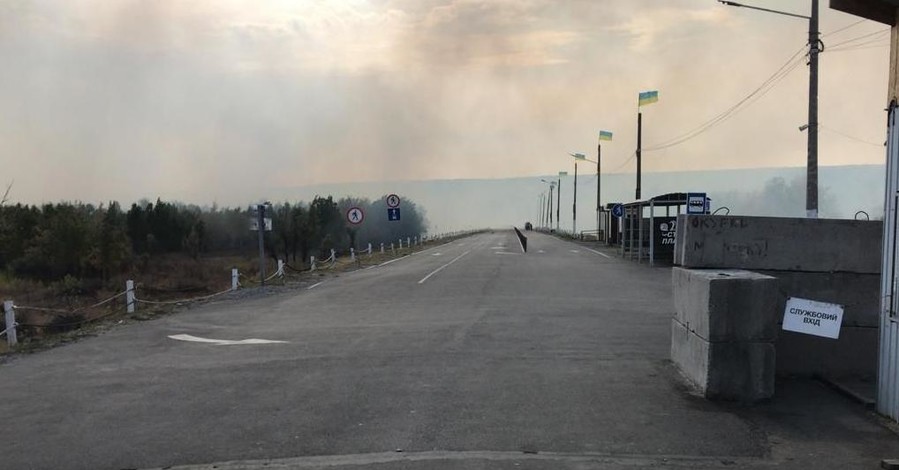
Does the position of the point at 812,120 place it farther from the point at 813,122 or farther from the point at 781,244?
the point at 781,244

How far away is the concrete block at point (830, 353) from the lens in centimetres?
750

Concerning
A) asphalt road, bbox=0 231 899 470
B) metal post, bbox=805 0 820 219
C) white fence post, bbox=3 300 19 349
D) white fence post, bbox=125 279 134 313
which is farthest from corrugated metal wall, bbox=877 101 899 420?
white fence post, bbox=125 279 134 313

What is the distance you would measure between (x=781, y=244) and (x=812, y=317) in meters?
0.94

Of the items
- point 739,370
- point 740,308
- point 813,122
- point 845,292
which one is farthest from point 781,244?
point 813,122

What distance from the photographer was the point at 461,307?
574 inches

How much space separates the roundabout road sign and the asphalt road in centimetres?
1784

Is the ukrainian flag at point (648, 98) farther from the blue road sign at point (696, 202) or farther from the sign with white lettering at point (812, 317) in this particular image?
the sign with white lettering at point (812, 317)

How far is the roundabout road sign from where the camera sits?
1188 inches

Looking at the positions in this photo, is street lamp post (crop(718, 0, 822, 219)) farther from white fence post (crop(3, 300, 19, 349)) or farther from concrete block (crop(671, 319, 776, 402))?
white fence post (crop(3, 300, 19, 349))

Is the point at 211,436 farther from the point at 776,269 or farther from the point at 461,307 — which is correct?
the point at 461,307

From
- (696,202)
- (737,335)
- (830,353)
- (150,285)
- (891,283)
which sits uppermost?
(696,202)

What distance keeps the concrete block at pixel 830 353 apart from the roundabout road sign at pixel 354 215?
23.8m

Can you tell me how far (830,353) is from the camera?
7531mm

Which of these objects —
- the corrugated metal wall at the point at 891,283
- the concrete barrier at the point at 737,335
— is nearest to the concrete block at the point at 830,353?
the concrete barrier at the point at 737,335
